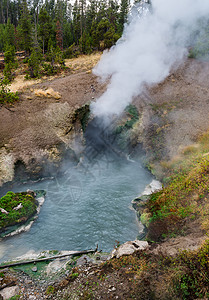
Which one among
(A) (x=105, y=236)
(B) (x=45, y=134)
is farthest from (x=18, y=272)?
(B) (x=45, y=134)

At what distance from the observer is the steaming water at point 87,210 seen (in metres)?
10.2

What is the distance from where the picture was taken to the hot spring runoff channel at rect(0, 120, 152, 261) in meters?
10.2

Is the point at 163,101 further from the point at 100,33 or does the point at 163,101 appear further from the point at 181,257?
the point at 100,33

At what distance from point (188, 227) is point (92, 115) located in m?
12.1

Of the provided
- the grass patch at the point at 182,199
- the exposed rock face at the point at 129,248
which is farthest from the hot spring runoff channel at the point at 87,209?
the exposed rock face at the point at 129,248

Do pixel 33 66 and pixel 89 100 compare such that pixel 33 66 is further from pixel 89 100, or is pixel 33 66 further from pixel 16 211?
pixel 16 211

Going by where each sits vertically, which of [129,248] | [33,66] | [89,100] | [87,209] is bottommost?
[87,209]

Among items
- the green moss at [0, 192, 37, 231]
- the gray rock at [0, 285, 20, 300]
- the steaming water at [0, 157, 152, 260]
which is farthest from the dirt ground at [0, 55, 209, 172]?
the gray rock at [0, 285, 20, 300]

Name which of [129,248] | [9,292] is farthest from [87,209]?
[9,292]

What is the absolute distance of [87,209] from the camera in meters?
12.4

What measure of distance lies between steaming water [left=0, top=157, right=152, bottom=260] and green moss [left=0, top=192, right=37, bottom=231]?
0.63 m

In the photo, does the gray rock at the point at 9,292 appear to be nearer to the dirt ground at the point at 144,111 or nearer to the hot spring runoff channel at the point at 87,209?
the hot spring runoff channel at the point at 87,209

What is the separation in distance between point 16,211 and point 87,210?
3598mm

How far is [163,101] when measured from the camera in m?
19.8
